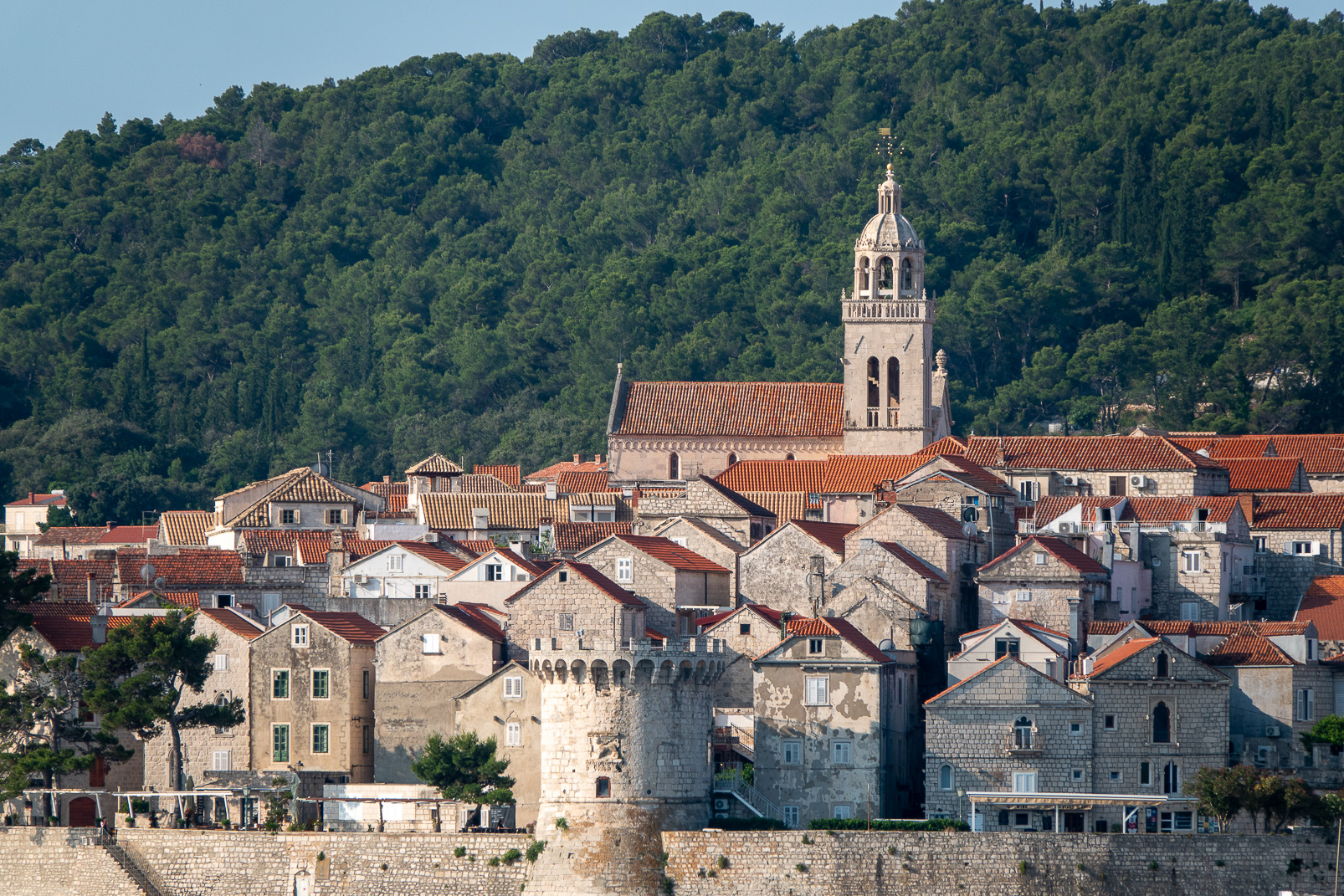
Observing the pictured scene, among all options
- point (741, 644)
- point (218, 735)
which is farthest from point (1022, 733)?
point (218, 735)

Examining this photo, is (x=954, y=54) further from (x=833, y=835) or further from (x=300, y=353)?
(x=833, y=835)

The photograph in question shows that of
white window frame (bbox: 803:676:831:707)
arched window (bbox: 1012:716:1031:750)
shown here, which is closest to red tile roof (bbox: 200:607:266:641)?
white window frame (bbox: 803:676:831:707)

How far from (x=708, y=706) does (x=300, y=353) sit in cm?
9225

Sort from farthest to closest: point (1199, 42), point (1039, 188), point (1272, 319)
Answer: point (1199, 42)
point (1039, 188)
point (1272, 319)

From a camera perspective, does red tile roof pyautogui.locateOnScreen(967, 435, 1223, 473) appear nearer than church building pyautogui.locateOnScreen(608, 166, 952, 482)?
Yes

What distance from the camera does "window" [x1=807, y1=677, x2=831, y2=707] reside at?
61844mm

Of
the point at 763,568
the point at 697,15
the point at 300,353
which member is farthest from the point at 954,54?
the point at 763,568

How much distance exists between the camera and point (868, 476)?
83000mm

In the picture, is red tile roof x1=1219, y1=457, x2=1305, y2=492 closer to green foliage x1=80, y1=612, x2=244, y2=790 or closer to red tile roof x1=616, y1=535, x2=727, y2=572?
red tile roof x1=616, y1=535, x2=727, y2=572

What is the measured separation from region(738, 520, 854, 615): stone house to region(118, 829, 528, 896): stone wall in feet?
46.4

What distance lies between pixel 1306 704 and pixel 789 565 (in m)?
15.1

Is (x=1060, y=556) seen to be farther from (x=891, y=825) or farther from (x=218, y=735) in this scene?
(x=218, y=735)

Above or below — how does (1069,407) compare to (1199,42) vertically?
below

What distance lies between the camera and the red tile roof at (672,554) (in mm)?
70562
